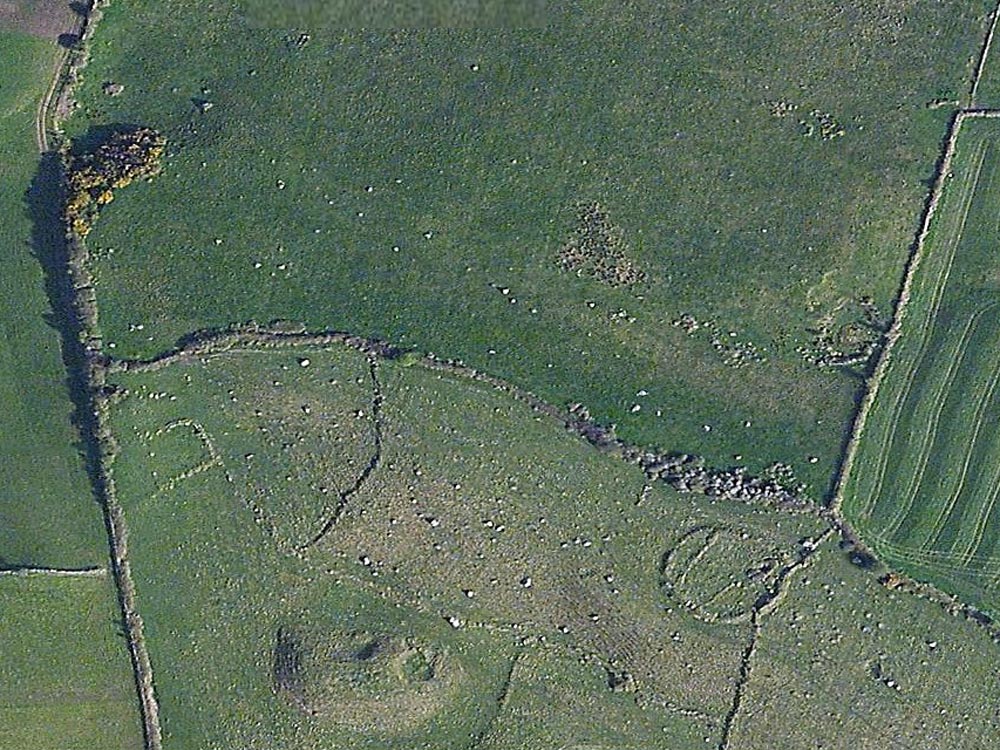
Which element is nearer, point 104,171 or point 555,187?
point 104,171

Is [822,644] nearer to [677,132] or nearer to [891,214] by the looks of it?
[891,214]

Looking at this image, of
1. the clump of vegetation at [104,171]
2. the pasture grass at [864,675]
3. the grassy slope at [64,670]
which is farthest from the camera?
the grassy slope at [64,670]

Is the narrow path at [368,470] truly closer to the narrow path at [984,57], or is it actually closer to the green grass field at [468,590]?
the green grass field at [468,590]

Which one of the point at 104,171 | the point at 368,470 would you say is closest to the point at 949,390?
the point at 368,470

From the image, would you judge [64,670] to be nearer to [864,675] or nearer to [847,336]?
[864,675]

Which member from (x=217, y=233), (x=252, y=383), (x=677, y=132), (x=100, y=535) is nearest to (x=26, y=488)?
(x=100, y=535)

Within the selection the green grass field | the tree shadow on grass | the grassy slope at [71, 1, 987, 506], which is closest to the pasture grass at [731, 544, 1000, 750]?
the green grass field

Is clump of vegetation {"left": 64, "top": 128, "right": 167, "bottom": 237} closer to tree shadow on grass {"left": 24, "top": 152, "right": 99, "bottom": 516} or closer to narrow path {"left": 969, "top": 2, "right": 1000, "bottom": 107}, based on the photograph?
tree shadow on grass {"left": 24, "top": 152, "right": 99, "bottom": 516}

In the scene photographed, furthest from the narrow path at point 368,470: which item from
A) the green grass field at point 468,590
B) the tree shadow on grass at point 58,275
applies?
the tree shadow on grass at point 58,275
